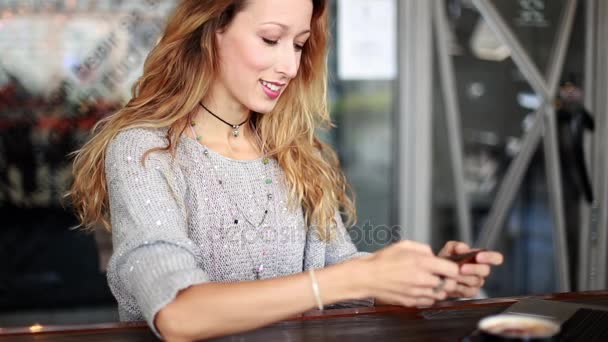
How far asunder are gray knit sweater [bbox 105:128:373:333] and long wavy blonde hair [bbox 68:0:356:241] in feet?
0.14

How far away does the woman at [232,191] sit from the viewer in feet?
4.16

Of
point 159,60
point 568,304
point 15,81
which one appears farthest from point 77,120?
point 568,304

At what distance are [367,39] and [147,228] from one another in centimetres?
255

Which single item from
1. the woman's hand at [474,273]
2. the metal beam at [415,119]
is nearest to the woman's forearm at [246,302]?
the woman's hand at [474,273]

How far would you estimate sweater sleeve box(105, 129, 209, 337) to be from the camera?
1305 mm

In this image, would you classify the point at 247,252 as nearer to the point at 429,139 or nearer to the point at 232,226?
the point at 232,226

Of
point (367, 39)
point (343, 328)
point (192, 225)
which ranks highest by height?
point (367, 39)

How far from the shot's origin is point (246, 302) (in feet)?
4.10

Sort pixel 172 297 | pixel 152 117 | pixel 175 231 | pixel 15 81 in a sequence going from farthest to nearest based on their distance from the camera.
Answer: pixel 15 81, pixel 152 117, pixel 175 231, pixel 172 297

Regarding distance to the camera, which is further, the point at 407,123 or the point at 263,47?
the point at 407,123

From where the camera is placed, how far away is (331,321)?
1.46 m

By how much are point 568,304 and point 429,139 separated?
2281mm

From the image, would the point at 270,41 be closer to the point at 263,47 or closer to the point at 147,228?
the point at 263,47

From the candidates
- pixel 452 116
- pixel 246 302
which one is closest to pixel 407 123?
pixel 452 116
